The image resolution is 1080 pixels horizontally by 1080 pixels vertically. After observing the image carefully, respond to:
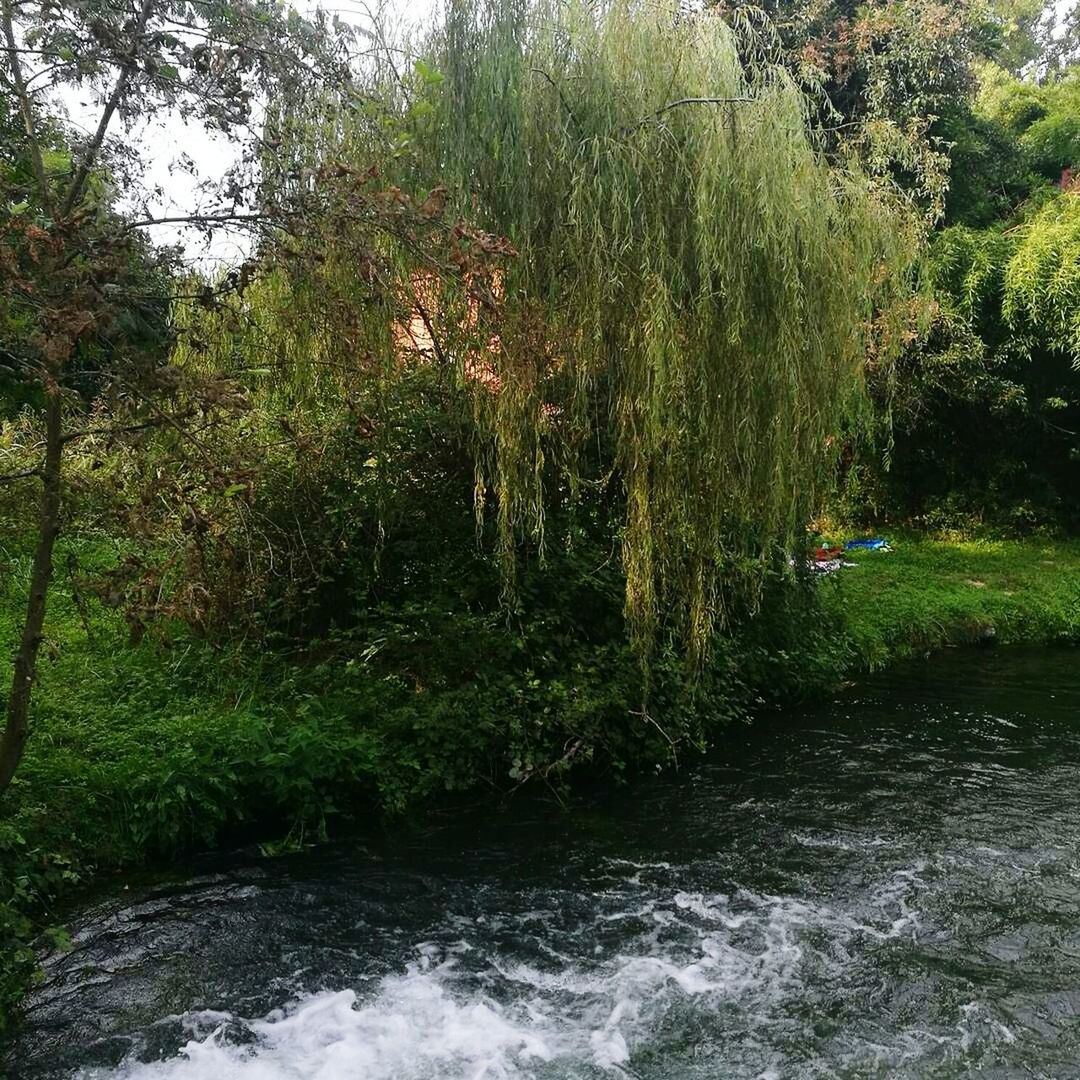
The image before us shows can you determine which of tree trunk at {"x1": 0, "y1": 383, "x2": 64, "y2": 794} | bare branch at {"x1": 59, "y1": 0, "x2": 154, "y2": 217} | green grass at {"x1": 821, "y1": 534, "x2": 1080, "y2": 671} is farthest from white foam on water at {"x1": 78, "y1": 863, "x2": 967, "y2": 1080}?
green grass at {"x1": 821, "y1": 534, "x2": 1080, "y2": 671}

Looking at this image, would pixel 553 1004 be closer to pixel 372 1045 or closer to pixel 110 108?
pixel 372 1045

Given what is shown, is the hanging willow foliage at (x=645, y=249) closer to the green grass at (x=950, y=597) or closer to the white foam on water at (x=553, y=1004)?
the white foam on water at (x=553, y=1004)

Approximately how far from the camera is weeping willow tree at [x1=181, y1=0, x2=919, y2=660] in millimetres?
5418

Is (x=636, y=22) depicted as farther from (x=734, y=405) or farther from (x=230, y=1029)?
(x=230, y=1029)

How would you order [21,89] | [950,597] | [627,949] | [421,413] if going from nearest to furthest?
[21,89], [627,949], [421,413], [950,597]

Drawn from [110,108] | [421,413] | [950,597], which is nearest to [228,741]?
[421,413]

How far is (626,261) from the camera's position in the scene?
17.9 feet

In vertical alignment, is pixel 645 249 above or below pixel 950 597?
above

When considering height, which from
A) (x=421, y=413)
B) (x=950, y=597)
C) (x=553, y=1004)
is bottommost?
(x=553, y=1004)

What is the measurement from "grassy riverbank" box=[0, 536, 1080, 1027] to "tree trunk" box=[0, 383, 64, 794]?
0.21m

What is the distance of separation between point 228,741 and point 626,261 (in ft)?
11.9

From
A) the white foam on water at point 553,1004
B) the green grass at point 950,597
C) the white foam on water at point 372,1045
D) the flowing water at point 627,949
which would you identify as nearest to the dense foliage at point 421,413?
the flowing water at point 627,949

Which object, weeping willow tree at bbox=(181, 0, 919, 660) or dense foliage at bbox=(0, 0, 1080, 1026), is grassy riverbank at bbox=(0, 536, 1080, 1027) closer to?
dense foliage at bbox=(0, 0, 1080, 1026)

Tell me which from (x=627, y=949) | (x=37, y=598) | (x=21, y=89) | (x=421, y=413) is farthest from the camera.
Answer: (x=421, y=413)
